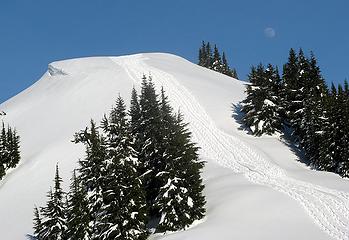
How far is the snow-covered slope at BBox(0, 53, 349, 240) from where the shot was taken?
3125 cm

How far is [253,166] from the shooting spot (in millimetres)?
45031

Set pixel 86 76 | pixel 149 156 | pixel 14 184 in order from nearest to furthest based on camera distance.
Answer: pixel 149 156 → pixel 14 184 → pixel 86 76

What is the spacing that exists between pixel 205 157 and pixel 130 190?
1850 cm

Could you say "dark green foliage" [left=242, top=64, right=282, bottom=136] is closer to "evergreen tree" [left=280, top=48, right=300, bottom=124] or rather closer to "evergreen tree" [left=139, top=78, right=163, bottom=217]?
"evergreen tree" [left=280, top=48, right=300, bottom=124]

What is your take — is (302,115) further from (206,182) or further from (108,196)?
(108,196)

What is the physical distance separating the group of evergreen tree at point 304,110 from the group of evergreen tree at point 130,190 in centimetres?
1741

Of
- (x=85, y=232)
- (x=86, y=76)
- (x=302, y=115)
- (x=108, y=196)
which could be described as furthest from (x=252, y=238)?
(x=86, y=76)

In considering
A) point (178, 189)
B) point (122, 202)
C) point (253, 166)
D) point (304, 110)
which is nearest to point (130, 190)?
point (122, 202)

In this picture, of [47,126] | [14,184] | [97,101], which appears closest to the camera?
[14,184]

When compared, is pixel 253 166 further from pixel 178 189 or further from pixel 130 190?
pixel 130 190

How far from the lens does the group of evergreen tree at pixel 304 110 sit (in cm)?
4703

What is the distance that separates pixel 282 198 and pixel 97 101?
45.0 m

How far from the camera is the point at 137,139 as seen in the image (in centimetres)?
4125

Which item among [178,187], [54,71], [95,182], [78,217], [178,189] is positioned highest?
[54,71]
